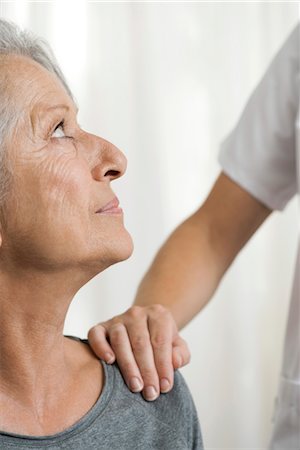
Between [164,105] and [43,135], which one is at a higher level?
[43,135]

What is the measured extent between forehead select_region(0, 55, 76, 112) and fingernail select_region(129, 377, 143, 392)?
1.33 ft

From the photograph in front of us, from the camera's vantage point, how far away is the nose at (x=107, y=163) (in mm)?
1130

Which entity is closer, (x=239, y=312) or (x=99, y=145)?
(x=99, y=145)

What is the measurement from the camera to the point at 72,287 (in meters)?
1.11

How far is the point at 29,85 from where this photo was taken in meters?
1.10

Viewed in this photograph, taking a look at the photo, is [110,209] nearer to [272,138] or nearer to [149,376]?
[149,376]

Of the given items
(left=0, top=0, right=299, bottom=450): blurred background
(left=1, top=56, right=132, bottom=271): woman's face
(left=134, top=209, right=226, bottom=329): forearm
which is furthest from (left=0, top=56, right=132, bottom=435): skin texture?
(left=0, top=0, right=299, bottom=450): blurred background

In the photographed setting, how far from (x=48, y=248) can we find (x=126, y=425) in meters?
0.29

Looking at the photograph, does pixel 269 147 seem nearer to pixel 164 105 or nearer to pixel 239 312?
pixel 164 105

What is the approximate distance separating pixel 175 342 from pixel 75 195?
1.04 feet

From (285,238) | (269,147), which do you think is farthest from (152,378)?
(285,238)

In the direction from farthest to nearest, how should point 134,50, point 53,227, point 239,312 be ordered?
point 239,312, point 134,50, point 53,227

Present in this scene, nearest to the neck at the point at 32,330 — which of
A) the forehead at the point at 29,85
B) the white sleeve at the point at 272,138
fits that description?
the forehead at the point at 29,85

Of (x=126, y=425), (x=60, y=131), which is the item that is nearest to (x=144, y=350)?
(x=126, y=425)
